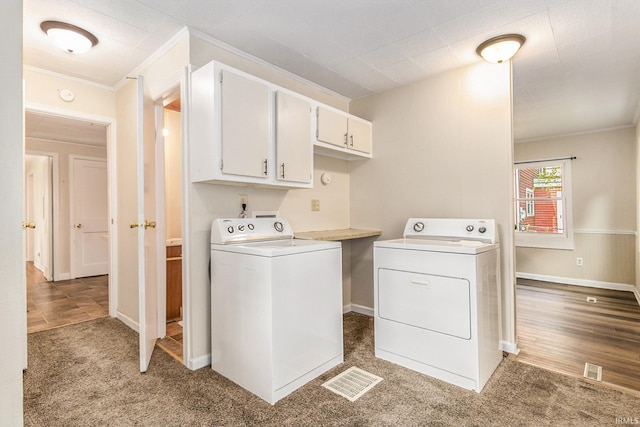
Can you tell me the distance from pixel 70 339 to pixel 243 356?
185cm

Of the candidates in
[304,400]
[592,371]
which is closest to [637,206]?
[592,371]

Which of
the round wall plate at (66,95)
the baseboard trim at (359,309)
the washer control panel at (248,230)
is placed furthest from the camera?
the baseboard trim at (359,309)

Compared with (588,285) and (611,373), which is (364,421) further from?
(588,285)

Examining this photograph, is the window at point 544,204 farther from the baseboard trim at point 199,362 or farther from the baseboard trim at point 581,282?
the baseboard trim at point 199,362

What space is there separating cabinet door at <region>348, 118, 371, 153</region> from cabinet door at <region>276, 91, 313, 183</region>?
23.5 inches

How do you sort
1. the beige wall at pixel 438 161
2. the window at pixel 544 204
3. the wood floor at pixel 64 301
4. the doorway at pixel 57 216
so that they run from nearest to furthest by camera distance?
the beige wall at pixel 438 161, the wood floor at pixel 64 301, the doorway at pixel 57 216, the window at pixel 544 204

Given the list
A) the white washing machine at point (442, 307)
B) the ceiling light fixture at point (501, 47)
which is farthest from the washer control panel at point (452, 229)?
the ceiling light fixture at point (501, 47)

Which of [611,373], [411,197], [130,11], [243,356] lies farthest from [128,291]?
[611,373]

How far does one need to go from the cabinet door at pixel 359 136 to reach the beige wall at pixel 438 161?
0.31 feet

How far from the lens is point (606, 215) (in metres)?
4.73

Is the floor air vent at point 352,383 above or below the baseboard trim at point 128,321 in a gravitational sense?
below

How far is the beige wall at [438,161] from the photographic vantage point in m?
2.60

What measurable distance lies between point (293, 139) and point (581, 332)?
3116 millimetres

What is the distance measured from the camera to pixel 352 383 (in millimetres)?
2088
